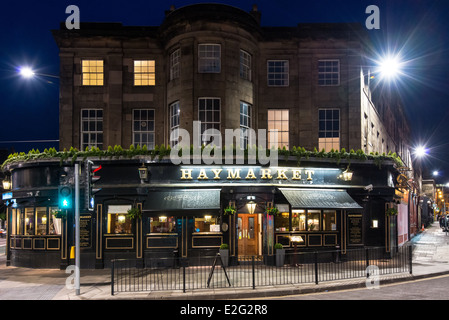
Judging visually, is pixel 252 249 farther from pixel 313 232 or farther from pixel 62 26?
pixel 62 26

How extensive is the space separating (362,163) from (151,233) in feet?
38.2

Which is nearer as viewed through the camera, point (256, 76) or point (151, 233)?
point (151, 233)

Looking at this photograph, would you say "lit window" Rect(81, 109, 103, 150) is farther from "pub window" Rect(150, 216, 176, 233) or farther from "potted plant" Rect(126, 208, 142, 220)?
"pub window" Rect(150, 216, 176, 233)

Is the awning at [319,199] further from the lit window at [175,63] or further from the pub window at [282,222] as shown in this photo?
the lit window at [175,63]

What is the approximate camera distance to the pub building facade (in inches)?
738

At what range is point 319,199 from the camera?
19.5 m

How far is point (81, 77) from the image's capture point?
22.4 m

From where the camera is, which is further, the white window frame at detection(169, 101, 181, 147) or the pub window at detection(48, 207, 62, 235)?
the white window frame at detection(169, 101, 181, 147)

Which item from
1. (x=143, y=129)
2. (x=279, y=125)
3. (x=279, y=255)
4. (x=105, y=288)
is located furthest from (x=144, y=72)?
A: (x=105, y=288)

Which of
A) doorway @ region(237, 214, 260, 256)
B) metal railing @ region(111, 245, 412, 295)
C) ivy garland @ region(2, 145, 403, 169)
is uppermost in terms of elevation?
ivy garland @ region(2, 145, 403, 169)

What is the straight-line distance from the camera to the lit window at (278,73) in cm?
2286

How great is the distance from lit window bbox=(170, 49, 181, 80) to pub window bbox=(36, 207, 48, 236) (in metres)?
9.53

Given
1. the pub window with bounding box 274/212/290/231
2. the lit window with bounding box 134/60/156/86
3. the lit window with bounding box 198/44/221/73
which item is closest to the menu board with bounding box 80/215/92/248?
the lit window with bounding box 134/60/156/86

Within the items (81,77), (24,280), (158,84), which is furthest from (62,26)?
(24,280)
